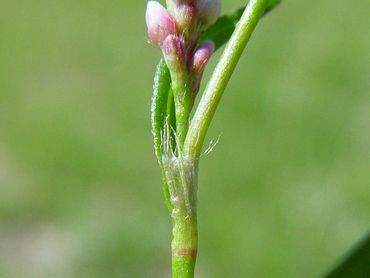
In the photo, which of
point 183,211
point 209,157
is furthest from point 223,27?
point 209,157

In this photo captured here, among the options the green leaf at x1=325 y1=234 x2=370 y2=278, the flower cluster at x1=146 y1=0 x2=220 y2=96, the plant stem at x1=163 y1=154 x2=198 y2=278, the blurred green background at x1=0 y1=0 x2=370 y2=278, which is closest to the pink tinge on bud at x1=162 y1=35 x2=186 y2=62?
the flower cluster at x1=146 y1=0 x2=220 y2=96

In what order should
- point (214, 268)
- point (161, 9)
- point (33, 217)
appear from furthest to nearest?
point (33, 217), point (214, 268), point (161, 9)

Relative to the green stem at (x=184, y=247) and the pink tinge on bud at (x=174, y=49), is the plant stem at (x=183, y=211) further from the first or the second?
the pink tinge on bud at (x=174, y=49)

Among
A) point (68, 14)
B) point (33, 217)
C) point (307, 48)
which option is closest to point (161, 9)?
point (33, 217)

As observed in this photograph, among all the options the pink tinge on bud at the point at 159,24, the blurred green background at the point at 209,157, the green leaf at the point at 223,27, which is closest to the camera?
the pink tinge on bud at the point at 159,24

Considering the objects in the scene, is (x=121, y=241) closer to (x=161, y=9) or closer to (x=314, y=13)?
(x=314, y=13)

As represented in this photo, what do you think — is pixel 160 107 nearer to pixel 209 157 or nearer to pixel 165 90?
pixel 165 90

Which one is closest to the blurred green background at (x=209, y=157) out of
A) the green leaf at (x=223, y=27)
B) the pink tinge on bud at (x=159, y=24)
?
the green leaf at (x=223, y=27)

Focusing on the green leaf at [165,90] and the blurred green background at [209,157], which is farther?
the blurred green background at [209,157]
